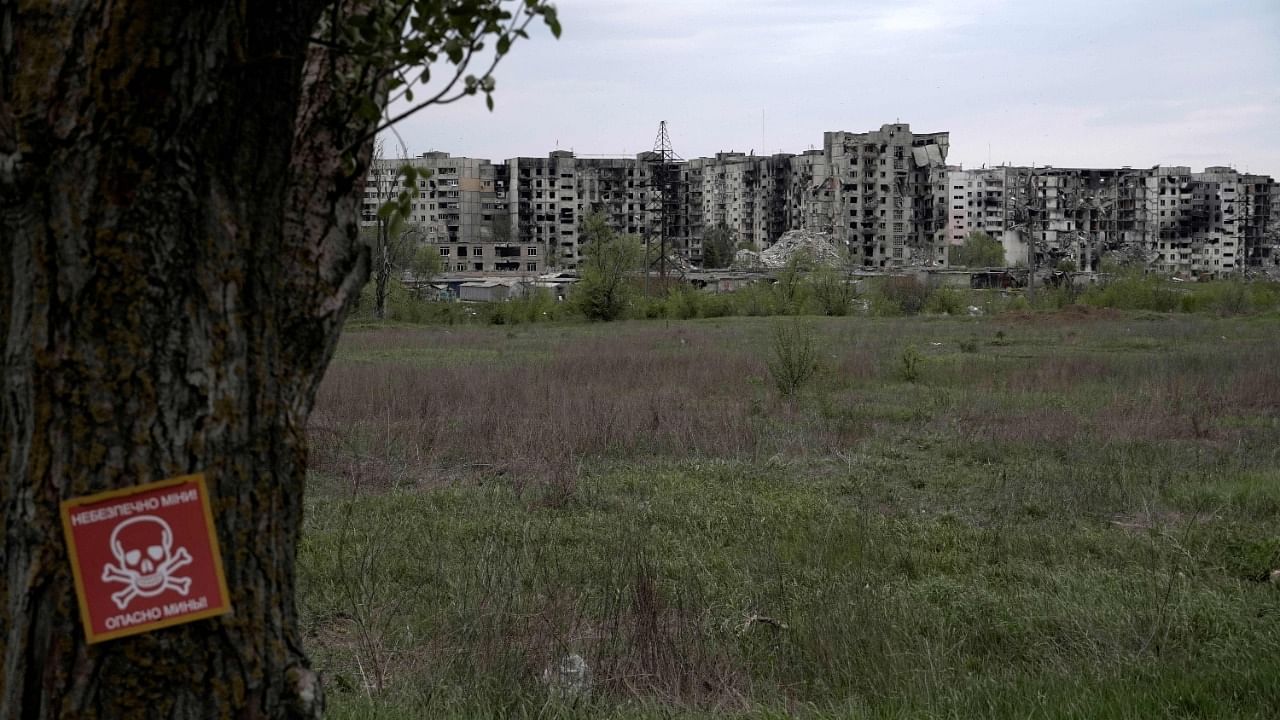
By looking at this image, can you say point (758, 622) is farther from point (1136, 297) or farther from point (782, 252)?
point (782, 252)

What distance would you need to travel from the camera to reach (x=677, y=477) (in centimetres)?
996

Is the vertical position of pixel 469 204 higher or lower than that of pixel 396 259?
higher

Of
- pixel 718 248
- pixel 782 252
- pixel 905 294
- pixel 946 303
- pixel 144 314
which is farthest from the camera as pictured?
pixel 718 248

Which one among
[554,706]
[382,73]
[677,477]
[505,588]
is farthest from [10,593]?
[677,477]

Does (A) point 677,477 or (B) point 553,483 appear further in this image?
(A) point 677,477

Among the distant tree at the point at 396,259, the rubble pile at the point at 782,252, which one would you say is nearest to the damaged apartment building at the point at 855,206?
the rubble pile at the point at 782,252

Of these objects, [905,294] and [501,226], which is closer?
[905,294]

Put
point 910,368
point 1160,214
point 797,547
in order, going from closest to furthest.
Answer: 1. point 797,547
2. point 910,368
3. point 1160,214

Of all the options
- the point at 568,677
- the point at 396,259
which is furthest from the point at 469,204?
the point at 568,677

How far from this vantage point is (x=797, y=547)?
742 cm

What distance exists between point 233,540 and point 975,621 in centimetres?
470

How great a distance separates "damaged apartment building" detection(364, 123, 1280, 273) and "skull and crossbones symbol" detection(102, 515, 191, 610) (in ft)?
328

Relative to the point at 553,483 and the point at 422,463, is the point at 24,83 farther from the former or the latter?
the point at 422,463

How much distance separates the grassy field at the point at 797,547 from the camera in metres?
4.66
